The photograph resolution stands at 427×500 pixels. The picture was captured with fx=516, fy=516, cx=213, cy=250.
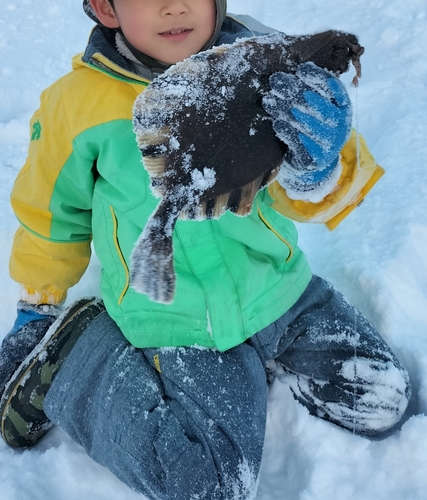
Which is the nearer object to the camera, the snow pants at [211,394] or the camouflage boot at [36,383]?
the snow pants at [211,394]

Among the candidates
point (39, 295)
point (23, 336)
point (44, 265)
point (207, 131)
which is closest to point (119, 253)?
point (44, 265)

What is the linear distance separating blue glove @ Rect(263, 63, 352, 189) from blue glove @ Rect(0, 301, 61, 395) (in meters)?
1.11

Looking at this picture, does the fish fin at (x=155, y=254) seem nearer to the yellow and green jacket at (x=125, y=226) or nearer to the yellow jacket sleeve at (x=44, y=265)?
the yellow and green jacket at (x=125, y=226)

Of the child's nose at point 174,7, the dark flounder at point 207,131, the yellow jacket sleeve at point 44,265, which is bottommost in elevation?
the yellow jacket sleeve at point 44,265

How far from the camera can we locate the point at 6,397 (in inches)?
69.1

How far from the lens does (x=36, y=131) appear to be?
1601 mm

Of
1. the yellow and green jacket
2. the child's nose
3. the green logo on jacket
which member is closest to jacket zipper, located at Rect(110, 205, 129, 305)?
the yellow and green jacket

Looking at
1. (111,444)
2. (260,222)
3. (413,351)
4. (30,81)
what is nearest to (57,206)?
(260,222)

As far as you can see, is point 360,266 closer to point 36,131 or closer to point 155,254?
point 155,254

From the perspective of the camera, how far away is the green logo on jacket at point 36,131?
1.59 meters

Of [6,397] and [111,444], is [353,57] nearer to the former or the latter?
[111,444]

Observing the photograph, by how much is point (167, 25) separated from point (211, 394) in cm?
109

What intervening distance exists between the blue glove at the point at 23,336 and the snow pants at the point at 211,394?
0.20 meters

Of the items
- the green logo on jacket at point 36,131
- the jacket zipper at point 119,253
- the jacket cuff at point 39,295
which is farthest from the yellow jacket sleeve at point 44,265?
the green logo on jacket at point 36,131
